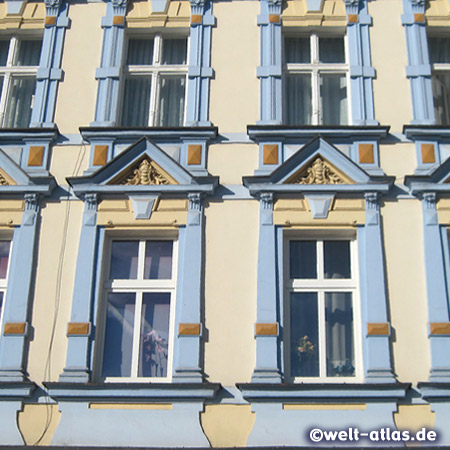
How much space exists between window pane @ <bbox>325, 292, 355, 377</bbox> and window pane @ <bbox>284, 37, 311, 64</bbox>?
12.2 ft

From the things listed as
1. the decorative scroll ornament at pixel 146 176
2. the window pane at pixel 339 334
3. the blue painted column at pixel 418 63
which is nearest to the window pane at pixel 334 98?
the blue painted column at pixel 418 63

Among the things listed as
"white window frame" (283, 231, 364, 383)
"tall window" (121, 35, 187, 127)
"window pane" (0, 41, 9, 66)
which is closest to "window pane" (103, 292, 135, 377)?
"white window frame" (283, 231, 364, 383)

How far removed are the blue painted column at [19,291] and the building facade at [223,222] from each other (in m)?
0.03

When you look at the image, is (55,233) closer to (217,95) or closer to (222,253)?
(222,253)

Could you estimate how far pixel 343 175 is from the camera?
401 inches

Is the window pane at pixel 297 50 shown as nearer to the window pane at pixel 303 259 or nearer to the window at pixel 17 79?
the window pane at pixel 303 259

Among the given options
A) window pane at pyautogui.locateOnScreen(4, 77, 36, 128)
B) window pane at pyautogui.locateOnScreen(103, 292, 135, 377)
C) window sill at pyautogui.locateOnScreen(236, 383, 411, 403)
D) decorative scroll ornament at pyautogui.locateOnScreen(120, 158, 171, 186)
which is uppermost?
window pane at pyautogui.locateOnScreen(4, 77, 36, 128)

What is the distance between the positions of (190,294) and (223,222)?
1.07m

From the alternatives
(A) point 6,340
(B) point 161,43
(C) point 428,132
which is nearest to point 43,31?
(B) point 161,43

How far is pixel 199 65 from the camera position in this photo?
11102 millimetres

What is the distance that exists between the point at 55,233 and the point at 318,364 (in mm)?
3722

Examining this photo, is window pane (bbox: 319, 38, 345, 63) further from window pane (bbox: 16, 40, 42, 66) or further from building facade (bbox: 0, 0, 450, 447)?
window pane (bbox: 16, 40, 42, 66)

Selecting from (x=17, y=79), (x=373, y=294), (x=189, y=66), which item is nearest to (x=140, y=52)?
(x=189, y=66)

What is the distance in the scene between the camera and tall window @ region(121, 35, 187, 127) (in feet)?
36.6
